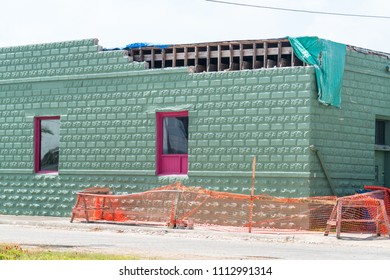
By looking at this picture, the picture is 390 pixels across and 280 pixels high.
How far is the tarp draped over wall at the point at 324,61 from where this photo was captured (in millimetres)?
27719

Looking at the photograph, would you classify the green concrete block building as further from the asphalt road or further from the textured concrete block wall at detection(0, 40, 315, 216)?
the asphalt road

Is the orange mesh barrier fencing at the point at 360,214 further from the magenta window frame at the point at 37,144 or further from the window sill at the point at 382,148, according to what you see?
the magenta window frame at the point at 37,144

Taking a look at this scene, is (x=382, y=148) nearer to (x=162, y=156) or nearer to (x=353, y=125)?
(x=353, y=125)

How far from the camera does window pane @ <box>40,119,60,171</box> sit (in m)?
33.4

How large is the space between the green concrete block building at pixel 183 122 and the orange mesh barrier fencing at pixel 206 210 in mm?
609

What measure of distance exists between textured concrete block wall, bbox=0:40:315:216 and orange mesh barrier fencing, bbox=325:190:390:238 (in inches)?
75.0

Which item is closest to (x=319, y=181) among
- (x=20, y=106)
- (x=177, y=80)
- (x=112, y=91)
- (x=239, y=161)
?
(x=239, y=161)

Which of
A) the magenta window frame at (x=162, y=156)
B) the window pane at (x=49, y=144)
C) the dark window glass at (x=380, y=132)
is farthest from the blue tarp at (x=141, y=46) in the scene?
the dark window glass at (x=380, y=132)

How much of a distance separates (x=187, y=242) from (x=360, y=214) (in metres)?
5.82

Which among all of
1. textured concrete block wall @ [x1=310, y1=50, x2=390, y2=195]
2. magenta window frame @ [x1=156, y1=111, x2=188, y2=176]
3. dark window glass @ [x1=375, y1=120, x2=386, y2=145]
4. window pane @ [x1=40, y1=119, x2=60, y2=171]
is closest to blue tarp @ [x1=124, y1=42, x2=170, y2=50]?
magenta window frame @ [x1=156, y1=111, x2=188, y2=176]

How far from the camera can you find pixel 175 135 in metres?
30.6

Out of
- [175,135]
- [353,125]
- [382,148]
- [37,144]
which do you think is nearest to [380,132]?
[382,148]

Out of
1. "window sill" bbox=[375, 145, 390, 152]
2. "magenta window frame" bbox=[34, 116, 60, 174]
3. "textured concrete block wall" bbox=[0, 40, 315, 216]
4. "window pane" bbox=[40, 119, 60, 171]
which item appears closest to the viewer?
"textured concrete block wall" bbox=[0, 40, 315, 216]

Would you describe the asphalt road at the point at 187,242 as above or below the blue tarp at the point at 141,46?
below
